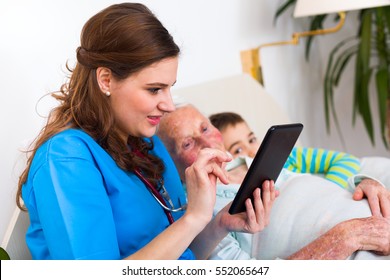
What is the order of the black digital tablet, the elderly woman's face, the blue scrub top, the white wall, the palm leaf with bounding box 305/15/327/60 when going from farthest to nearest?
the palm leaf with bounding box 305/15/327/60 → the elderly woman's face → the white wall → the black digital tablet → the blue scrub top

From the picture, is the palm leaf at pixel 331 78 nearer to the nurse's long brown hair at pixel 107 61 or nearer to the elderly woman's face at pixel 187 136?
the elderly woman's face at pixel 187 136

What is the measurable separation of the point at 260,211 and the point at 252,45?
1693 millimetres

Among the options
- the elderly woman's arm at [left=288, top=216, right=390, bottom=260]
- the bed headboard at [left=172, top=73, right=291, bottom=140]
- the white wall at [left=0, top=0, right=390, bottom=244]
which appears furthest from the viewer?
the bed headboard at [left=172, top=73, right=291, bottom=140]

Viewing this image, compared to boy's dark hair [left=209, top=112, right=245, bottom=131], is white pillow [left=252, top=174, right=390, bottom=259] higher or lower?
lower

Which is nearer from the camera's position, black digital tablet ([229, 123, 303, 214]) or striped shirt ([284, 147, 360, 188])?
black digital tablet ([229, 123, 303, 214])

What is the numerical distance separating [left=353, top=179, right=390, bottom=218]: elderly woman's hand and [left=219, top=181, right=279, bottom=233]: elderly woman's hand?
313 millimetres

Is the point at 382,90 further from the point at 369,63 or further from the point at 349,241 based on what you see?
the point at 349,241

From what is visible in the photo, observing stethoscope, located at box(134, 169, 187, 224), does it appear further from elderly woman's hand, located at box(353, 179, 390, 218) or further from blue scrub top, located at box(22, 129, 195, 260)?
elderly woman's hand, located at box(353, 179, 390, 218)

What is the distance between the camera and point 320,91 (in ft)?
12.2

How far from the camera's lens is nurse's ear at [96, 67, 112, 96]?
1.36 meters

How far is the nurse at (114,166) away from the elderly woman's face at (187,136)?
13.5 inches

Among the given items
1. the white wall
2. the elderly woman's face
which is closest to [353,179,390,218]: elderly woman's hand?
the elderly woman's face
